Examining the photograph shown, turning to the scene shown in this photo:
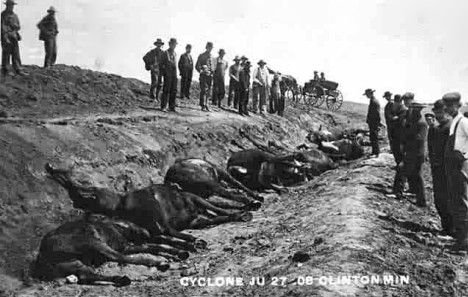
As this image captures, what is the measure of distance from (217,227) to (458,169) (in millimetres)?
3385

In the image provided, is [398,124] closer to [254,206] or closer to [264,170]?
[264,170]

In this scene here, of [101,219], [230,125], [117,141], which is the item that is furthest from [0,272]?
[230,125]

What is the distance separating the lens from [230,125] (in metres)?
13.4

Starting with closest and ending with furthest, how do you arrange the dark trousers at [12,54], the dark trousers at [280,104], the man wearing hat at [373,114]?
the man wearing hat at [373,114]
the dark trousers at [12,54]
the dark trousers at [280,104]

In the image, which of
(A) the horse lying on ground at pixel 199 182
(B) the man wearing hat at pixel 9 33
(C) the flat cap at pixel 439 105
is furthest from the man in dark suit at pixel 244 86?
(C) the flat cap at pixel 439 105

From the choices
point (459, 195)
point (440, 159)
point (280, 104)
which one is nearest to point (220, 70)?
point (280, 104)

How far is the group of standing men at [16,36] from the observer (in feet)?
39.4

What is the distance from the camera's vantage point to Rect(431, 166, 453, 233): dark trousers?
6.18 metres

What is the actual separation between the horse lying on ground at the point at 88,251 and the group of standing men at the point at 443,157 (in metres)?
3.30

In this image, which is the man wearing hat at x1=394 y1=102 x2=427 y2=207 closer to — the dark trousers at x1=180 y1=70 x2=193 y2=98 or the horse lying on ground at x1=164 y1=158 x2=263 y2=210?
the horse lying on ground at x1=164 y1=158 x2=263 y2=210

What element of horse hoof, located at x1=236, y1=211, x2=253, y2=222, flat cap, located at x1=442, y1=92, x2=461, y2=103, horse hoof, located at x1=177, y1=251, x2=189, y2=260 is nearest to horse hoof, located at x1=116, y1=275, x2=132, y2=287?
horse hoof, located at x1=177, y1=251, x2=189, y2=260

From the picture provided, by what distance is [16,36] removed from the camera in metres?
12.2

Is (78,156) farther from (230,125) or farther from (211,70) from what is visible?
(211,70)

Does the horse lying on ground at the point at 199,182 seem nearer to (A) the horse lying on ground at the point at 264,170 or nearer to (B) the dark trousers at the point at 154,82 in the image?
(A) the horse lying on ground at the point at 264,170
